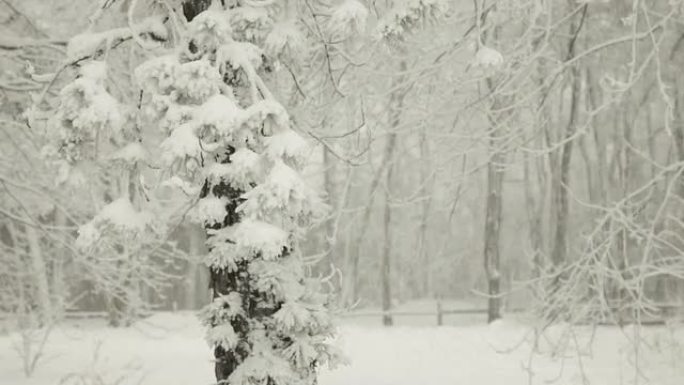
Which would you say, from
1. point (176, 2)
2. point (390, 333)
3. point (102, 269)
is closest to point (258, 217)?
point (176, 2)

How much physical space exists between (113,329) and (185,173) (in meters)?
17.3

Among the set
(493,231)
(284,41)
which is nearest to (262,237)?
(284,41)

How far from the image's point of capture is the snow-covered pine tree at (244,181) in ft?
18.1

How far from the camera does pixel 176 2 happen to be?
22.5ft

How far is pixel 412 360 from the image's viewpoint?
14.5 meters

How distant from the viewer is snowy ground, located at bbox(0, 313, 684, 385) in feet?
40.0

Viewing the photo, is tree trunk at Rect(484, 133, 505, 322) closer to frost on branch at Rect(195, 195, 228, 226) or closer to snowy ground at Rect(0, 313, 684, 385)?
snowy ground at Rect(0, 313, 684, 385)

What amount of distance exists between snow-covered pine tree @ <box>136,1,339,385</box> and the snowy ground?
354 cm

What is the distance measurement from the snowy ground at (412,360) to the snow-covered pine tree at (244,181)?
11.6 ft

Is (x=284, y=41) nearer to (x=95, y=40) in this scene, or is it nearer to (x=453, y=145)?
(x=95, y=40)

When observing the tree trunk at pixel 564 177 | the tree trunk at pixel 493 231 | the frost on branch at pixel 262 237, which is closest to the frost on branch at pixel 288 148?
the frost on branch at pixel 262 237

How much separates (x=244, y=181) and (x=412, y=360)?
31.0 ft

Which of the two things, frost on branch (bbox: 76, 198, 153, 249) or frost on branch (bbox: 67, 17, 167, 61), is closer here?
frost on branch (bbox: 76, 198, 153, 249)

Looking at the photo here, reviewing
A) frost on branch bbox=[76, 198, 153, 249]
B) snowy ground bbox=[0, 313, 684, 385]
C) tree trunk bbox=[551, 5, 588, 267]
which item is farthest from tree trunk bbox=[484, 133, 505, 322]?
frost on branch bbox=[76, 198, 153, 249]
